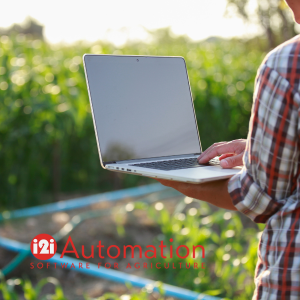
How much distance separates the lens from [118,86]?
1.24 metres

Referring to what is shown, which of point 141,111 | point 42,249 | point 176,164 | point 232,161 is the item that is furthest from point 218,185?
point 42,249

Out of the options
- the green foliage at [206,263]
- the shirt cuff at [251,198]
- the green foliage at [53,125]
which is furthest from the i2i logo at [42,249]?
the shirt cuff at [251,198]

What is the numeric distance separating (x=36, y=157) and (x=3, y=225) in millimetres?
558

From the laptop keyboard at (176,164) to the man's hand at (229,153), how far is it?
0.05m

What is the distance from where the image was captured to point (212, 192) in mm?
814

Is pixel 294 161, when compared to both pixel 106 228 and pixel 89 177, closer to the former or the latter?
pixel 106 228

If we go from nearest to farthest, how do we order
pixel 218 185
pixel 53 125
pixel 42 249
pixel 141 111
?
pixel 218 185
pixel 141 111
pixel 42 249
pixel 53 125

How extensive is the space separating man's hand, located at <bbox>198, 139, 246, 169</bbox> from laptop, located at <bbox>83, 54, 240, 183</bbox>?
0.10 meters

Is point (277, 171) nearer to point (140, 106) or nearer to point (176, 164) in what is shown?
point (176, 164)

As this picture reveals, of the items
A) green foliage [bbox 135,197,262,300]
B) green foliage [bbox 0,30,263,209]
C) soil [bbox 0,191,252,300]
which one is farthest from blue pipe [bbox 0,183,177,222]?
green foliage [bbox 135,197,262,300]

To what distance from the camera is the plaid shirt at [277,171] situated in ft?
1.89

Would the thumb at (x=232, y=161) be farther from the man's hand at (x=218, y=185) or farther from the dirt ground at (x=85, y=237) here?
the dirt ground at (x=85, y=237)

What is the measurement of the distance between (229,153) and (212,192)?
0.65ft

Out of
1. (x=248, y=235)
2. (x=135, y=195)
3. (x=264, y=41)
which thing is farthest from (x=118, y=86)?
(x=264, y=41)
